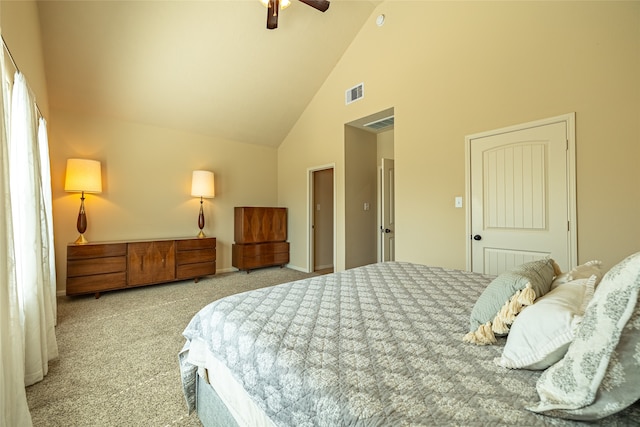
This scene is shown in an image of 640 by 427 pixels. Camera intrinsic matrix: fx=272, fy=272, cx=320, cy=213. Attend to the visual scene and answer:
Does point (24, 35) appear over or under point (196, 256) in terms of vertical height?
over

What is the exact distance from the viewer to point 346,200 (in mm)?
4344

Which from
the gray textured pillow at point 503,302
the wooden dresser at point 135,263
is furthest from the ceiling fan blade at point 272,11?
the wooden dresser at point 135,263

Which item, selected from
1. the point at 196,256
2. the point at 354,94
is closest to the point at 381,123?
the point at 354,94

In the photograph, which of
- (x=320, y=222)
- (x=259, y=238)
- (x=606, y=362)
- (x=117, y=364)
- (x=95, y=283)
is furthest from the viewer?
(x=320, y=222)

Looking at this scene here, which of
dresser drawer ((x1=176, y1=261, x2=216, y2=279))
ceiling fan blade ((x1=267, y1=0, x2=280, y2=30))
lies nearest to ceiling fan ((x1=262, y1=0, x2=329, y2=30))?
ceiling fan blade ((x1=267, y1=0, x2=280, y2=30))

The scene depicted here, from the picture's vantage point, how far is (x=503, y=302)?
101 centimetres

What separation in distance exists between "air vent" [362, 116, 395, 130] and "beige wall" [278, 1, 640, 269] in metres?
0.34

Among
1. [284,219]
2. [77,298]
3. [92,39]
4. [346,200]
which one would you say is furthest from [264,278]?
[92,39]

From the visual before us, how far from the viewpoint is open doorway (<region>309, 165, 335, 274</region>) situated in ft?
16.5

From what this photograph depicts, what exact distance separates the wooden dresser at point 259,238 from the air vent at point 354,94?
232 centimetres

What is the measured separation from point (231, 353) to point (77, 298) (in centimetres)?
362

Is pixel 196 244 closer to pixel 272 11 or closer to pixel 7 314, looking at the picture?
pixel 7 314

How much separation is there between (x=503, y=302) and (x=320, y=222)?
175 inches

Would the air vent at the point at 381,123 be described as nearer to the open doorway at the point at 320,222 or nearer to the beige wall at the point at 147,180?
the open doorway at the point at 320,222
